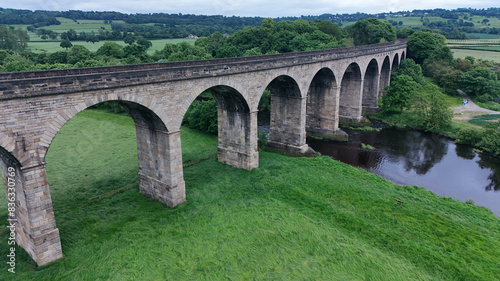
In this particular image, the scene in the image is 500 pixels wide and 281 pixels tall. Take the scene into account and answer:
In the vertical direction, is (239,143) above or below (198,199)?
above

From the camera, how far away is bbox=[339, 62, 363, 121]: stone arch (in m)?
50.6

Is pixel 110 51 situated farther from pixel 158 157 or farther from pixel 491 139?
pixel 491 139

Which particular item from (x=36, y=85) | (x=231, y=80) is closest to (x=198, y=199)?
(x=231, y=80)

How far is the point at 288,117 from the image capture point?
40.0m

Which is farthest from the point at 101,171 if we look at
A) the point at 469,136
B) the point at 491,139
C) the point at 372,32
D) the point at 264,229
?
the point at 372,32

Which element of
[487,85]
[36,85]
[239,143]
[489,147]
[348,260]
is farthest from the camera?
[487,85]

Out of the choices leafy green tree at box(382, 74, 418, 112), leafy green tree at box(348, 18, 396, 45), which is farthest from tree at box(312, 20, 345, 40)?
leafy green tree at box(382, 74, 418, 112)

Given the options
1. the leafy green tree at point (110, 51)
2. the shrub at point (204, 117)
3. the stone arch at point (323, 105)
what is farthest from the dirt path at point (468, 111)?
the leafy green tree at point (110, 51)

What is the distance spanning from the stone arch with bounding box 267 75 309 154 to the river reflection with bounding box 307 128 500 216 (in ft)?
13.7

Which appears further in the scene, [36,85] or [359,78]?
[359,78]

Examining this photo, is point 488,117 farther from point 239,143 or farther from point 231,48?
point 231,48

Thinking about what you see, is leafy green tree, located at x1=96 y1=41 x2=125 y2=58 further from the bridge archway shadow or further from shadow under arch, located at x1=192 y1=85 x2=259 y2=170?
shadow under arch, located at x1=192 y1=85 x2=259 y2=170

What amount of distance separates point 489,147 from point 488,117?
14.3 metres

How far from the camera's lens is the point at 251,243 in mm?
21859
